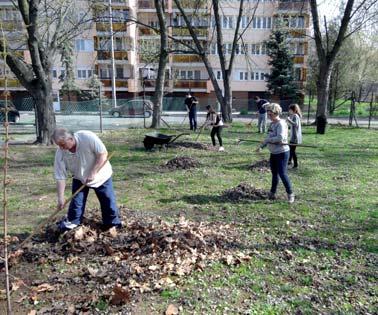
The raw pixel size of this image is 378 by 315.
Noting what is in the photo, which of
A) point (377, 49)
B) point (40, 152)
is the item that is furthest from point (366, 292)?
point (377, 49)

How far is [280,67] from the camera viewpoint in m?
34.9

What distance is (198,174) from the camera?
8.80 meters

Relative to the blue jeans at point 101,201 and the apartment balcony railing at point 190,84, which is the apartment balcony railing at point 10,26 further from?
the apartment balcony railing at point 190,84

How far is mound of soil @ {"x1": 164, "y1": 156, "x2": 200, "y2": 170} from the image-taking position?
31.1ft

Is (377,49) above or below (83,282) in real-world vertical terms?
above

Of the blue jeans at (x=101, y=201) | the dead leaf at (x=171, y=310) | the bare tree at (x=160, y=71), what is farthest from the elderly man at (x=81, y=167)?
the bare tree at (x=160, y=71)

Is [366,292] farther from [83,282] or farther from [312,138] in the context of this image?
[312,138]

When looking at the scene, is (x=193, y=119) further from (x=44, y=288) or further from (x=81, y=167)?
(x=44, y=288)

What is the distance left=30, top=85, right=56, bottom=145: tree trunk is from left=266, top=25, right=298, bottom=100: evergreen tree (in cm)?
2618

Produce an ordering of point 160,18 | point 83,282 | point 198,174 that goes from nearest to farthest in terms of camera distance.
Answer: point 83,282, point 198,174, point 160,18

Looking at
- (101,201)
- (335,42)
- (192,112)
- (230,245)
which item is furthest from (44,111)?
(335,42)

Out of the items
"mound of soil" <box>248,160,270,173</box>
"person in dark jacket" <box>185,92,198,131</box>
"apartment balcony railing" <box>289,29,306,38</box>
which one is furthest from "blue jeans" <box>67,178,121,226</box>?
"apartment balcony railing" <box>289,29,306,38</box>

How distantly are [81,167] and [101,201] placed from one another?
55 cm

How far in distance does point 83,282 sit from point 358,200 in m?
5.00
